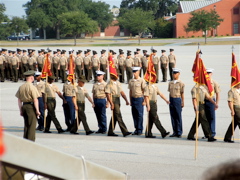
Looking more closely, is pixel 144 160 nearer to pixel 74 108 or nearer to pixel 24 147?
pixel 74 108

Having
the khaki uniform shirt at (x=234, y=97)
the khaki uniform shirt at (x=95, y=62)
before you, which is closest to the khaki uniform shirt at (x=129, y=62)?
the khaki uniform shirt at (x=95, y=62)

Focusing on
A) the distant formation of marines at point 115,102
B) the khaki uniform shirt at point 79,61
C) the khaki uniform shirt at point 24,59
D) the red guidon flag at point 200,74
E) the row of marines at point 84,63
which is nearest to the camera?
the distant formation of marines at point 115,102

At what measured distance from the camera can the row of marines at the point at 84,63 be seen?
23578 mm

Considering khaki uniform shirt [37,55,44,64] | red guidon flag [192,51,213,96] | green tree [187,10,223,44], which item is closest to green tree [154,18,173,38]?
green tree [187,10,223,44]

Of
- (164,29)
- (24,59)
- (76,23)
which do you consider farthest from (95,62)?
(164,29)

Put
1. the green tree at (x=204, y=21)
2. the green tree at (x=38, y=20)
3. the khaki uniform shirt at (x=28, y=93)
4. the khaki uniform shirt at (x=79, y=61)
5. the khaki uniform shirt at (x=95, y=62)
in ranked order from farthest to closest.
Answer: the green tree at (x=38, y=20), the green tree at (x=204, y=21), the khaki uniform shirt at (x=79, y=61), the khaki uniform shirt at (x=95, y=62), the khaki uniform shirt at (x=28, y=93)

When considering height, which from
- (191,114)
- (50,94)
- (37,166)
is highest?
(37,166)

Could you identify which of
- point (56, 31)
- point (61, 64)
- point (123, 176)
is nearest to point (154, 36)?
point (56, 31)

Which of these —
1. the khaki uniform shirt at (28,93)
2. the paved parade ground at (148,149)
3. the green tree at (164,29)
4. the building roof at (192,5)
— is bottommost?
the paved parade ground at (148,149)

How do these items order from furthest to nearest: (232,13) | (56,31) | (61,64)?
(56,31) < (232,13) < (61,64)

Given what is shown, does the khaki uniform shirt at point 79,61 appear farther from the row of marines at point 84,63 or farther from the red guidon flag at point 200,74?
the red guidon flag at point 200,74

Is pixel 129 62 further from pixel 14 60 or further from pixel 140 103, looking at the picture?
pixel 140 103

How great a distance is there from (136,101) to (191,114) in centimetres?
279

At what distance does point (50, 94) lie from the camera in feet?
39.1
